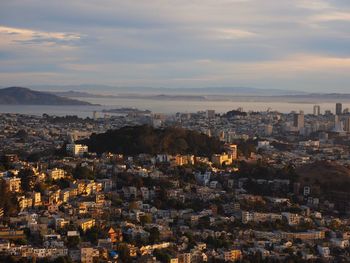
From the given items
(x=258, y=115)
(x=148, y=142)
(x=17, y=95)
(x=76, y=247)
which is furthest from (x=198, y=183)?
(x=17, y=95)

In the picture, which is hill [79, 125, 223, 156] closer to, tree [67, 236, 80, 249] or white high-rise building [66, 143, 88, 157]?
white high-rise building [66, 143, 88, 157]

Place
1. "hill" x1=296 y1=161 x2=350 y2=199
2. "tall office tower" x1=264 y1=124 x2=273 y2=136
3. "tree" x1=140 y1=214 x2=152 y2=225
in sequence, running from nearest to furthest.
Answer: "tree" x1=140 y1=214 x2=152 y2=225
"hill" x1=296 y1=161 x2=350 y2=199
"tall office tower" x1=264 y1=124 x2=273 y2=136

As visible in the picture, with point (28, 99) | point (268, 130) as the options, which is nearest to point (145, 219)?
point (268, 130)

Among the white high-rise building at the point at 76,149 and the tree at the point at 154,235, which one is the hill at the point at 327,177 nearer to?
the white high-rise building at the point at 76,149

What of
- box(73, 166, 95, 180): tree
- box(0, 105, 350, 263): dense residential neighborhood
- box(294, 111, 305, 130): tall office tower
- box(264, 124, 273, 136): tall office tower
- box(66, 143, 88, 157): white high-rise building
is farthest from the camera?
box(294, 111, 305, 130): tall office tower

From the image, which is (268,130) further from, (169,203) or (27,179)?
(27,179)

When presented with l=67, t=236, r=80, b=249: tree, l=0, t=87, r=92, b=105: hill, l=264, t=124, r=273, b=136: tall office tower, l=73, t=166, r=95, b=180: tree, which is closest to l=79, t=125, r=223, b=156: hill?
l=73, t=166, r=95, b=180: tree
